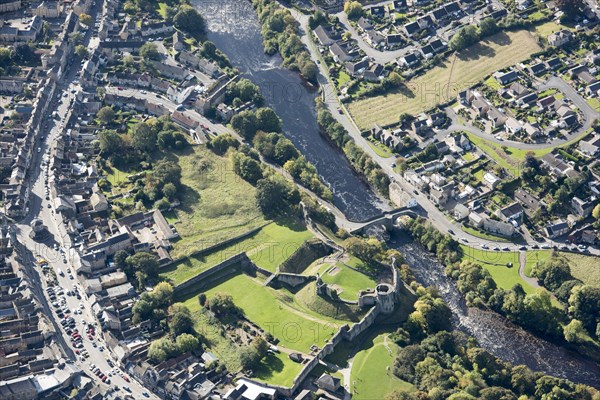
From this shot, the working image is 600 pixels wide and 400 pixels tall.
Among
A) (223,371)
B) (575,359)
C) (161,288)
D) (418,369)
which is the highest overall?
(161,288)

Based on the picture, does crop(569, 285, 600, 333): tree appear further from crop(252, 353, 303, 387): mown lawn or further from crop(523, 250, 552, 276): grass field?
crop(252, 353, 303, 387): mown lawn

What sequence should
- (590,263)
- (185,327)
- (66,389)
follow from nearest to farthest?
(66,389) → (185,327) → (590,263)

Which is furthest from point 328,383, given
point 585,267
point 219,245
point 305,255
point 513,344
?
point 585,267

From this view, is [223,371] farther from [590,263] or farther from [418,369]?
[590,263]

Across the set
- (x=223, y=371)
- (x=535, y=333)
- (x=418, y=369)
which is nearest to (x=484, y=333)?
(x=535, y=333)

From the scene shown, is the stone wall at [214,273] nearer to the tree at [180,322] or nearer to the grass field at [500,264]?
the tree at [180,322]

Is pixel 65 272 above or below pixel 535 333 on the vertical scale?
above

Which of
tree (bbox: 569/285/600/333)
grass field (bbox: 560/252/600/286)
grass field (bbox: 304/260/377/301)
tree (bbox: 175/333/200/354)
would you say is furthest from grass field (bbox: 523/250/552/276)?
tree (bbox: 175/333/200/354)
